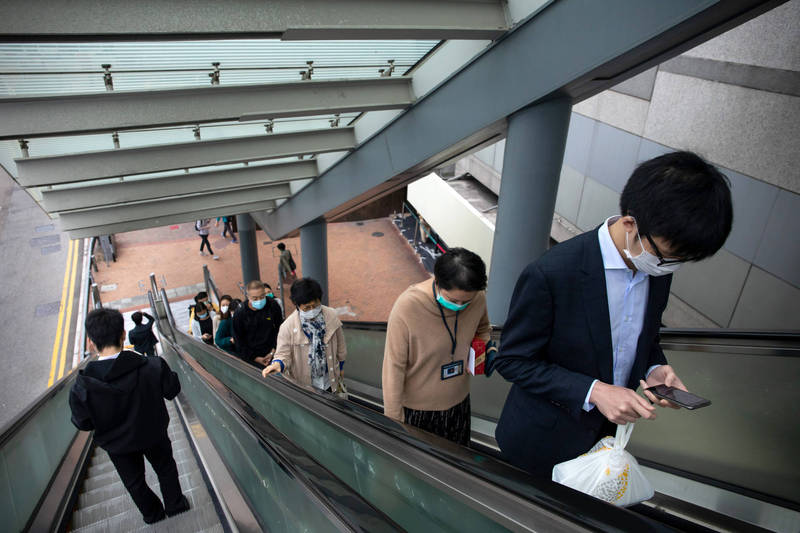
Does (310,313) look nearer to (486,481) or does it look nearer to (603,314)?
(603,314)

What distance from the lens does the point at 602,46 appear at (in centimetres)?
287

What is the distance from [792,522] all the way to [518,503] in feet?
6.66

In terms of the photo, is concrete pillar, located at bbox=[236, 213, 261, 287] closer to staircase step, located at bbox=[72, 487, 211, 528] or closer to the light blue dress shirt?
staircase step, located at bbox=[72, 487, 211, 528]

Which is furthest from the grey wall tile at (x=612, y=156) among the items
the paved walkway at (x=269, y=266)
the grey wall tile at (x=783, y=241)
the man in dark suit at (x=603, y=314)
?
the paved walkway at (x=269, y=266)

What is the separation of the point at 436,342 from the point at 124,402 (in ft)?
6.37

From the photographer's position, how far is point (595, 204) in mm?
7824

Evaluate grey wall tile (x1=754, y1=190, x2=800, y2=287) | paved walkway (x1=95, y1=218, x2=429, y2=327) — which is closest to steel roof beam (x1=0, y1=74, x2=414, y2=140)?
grey wall tile (x1=754, y1=190, x2=800, y2=287)

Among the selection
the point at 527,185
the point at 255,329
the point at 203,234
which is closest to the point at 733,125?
the point at 527,185

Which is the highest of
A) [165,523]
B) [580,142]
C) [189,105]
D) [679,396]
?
[580,142]

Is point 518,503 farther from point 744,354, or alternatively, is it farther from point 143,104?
point 143,104

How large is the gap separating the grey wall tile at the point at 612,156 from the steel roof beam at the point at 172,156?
13.3 ft

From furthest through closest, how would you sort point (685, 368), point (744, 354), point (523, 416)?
point (685, 368)
point (744, 354)
point (523, 416)

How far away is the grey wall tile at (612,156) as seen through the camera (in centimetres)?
692

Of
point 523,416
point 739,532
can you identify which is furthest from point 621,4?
point 739,532
